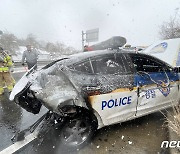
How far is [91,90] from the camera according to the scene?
127 inches

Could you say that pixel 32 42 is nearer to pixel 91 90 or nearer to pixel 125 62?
pixel 125 62

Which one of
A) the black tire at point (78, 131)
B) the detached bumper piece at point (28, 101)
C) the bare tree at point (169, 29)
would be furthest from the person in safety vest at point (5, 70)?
the bare tree at point (169, 29)

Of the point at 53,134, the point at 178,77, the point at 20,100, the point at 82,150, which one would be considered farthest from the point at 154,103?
the point at 20,100

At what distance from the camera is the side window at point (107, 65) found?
11.3 feet

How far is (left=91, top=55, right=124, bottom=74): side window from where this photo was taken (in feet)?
11.3

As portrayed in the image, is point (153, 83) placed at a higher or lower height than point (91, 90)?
lower

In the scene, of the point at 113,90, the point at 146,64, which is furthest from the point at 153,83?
the point at 113,90

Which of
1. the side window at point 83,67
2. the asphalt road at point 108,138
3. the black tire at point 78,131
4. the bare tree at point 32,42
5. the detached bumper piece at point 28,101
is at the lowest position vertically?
the bare tree at point 32,42

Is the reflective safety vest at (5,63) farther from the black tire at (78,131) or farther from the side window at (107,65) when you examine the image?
the side window at (107,65)

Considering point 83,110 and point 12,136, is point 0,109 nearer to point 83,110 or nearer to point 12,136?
point 12,136

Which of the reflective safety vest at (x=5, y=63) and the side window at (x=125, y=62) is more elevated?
the side window at (x=125, y=62)

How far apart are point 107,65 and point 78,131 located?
127 centimetres

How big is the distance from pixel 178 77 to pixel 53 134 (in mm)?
2936

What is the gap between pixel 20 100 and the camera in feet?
11.1
